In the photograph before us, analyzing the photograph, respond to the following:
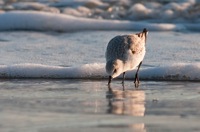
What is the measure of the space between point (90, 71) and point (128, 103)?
6.06 feet

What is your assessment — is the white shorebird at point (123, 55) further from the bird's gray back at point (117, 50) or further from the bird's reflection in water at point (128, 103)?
the bird's reflection in water at point (128, 103)

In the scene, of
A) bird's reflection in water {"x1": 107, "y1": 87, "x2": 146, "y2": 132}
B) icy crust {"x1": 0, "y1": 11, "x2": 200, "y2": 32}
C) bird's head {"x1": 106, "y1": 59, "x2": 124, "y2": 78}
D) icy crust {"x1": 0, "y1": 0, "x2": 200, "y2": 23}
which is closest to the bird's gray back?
bird's head {"x1": 106, "y1": 59, "x2": 124, "y2": 78}

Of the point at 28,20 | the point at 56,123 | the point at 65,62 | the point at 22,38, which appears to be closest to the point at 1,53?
the point at 65,62

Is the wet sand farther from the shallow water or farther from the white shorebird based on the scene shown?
the white shorebird

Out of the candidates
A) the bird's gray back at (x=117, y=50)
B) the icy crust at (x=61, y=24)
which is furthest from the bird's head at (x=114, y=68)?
the icy crust at (x=61, y=24)

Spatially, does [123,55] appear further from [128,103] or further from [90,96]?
[128,103]

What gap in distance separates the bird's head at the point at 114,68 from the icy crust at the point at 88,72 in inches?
24.9

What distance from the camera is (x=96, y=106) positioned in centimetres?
622

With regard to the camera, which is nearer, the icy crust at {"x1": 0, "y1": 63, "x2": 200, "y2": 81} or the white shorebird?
the white shorebird

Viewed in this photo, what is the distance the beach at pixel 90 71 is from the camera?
5594 millimetres

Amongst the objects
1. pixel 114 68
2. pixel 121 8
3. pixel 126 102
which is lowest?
pixel 126 102

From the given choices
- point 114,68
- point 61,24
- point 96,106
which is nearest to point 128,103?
point 96,106

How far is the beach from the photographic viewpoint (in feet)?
18.4

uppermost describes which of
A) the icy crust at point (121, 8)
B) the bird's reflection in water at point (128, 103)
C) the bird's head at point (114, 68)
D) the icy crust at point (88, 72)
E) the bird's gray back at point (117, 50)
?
the icy crust at point (121, 8)
